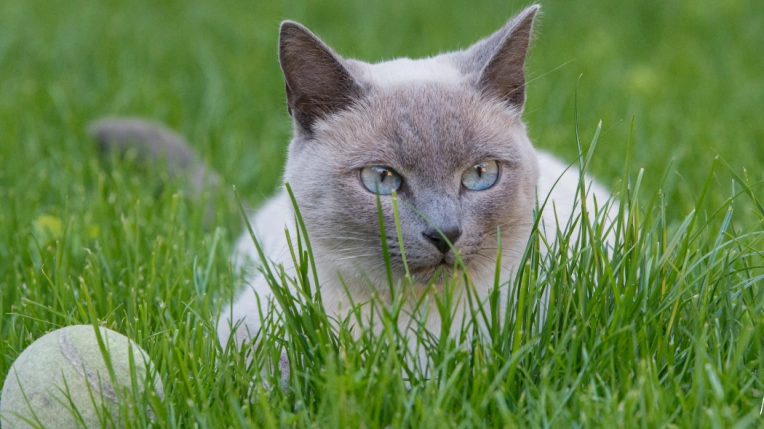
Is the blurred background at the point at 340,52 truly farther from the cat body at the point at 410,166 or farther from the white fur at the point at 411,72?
the cat body at the point at 410,166

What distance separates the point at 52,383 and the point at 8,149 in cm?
254

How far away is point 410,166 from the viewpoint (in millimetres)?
2156

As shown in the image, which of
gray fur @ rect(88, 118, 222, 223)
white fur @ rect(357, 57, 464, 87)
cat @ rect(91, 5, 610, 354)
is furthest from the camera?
gray fur @ rect(88, 118, 222, 223)

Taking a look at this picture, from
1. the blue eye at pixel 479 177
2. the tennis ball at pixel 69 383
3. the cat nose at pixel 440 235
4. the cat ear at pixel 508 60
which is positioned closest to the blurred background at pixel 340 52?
the cat ear at pixel 508 60

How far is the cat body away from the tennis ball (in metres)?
0.33

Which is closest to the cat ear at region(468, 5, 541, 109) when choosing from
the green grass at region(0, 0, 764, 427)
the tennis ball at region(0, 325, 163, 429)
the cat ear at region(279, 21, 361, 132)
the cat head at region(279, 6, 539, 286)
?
the cat head at region(279, 6, 539, 286)

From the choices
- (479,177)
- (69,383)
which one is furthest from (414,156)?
(69,383)

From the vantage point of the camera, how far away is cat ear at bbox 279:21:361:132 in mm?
2293

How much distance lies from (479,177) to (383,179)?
26cm

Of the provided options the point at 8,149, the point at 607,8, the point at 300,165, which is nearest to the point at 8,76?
the point at 8,149

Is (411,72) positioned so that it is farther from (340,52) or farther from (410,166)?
(340,52)

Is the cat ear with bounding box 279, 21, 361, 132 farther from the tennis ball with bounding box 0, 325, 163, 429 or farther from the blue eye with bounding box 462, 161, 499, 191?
the tennis ball with bounding box 0, 325, 163, 429

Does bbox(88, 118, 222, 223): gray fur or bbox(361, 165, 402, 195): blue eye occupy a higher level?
bbox(361, 165, 402, 195): blue eye

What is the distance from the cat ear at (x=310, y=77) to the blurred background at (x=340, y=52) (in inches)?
33.2
